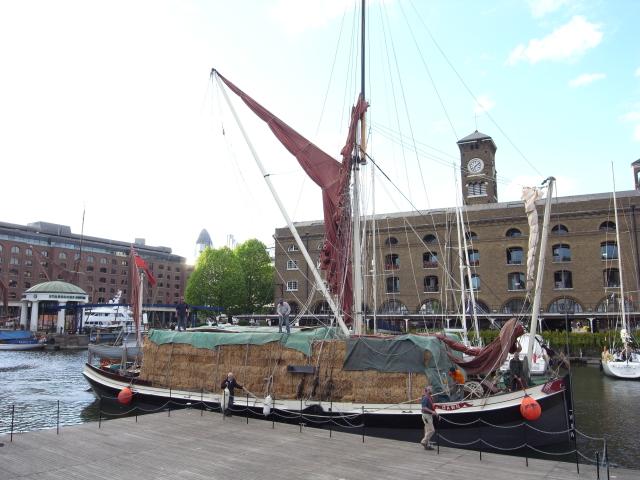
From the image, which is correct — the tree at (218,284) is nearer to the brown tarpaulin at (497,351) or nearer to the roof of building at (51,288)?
the roof of building at (51,288)

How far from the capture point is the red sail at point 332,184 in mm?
23188

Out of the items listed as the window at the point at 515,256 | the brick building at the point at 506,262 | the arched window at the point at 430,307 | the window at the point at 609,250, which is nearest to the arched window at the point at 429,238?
the brick building at the point at 506,262

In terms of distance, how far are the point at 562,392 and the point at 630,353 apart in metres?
29.3

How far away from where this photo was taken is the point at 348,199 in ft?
78.3

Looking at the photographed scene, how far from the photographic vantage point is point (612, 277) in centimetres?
5903

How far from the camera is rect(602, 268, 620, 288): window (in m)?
58.3

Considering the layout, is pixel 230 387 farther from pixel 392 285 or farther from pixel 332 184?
pixel 392 285

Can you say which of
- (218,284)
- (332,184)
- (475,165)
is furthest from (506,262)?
(332,184)

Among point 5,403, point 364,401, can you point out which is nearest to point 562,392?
point 364,401

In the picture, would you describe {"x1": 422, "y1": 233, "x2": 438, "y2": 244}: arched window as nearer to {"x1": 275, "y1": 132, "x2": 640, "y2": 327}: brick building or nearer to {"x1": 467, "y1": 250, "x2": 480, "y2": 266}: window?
{"x1": 275, "y1": 132, "x2": 640, "y2": 327}: brick building

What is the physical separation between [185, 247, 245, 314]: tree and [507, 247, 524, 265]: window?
43.4 meters

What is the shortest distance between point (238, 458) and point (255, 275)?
76.7 m

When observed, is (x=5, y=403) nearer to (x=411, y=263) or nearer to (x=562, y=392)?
(x=562, y=392)

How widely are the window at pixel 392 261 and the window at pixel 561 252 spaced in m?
19.8
